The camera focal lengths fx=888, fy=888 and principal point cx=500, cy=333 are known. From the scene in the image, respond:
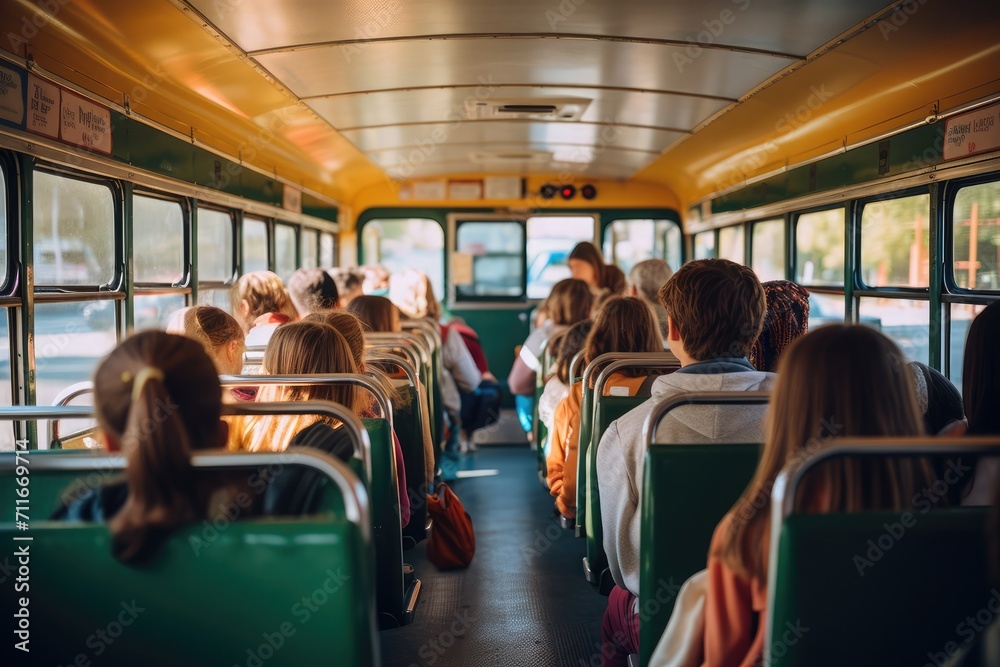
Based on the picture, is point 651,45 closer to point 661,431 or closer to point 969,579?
point 661,431

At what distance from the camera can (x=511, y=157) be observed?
7590 mm

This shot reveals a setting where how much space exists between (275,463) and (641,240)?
7.77m

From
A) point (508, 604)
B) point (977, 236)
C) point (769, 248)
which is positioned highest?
point (769, 248)

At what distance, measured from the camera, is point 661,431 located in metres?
2.51

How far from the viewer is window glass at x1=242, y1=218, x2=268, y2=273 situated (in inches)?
237

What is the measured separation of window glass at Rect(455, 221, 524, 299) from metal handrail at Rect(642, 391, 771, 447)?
22.8ft

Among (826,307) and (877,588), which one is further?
(826,307)

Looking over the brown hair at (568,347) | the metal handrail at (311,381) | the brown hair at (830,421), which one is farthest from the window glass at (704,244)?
the brown hair at (830,421)

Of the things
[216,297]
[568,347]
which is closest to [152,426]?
[568,347]

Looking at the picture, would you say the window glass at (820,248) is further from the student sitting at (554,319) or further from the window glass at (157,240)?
the window glass at (157,240)

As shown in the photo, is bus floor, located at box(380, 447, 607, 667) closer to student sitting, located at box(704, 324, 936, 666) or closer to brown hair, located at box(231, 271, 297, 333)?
brown hair, located at box(231, 271, 297, 333)

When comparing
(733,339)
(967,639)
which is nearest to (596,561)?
(733,339)

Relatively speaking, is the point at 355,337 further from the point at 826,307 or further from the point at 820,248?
the point at 820,248

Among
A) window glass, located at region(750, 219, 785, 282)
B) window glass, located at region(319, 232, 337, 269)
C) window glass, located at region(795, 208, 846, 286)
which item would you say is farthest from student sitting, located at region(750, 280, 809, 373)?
window glass, located at region(319, 232, 337, 269)
